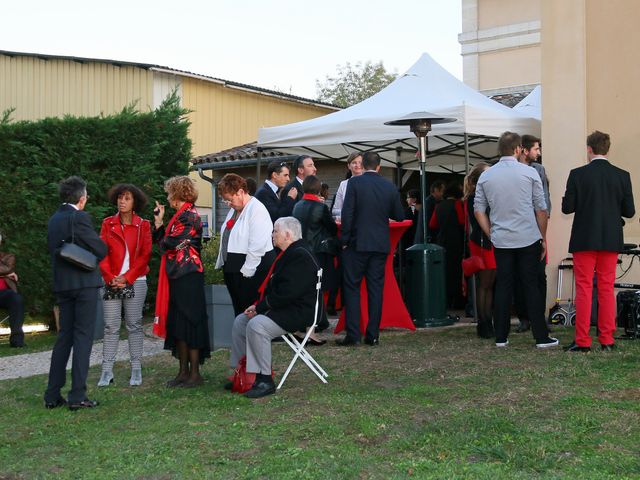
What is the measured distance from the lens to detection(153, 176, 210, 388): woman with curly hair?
7312 millimetres

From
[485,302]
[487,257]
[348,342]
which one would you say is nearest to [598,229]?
[487,257]

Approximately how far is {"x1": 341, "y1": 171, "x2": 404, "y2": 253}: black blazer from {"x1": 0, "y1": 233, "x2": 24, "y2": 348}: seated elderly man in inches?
178

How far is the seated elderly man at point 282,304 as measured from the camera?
6.86 meters

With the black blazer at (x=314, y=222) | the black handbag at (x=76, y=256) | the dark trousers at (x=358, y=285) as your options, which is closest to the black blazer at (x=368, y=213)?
the dark trousers at (x=358, y=285)

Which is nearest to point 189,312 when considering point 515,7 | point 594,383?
point 594,383

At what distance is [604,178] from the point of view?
8.18m

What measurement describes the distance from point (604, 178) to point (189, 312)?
383 cm

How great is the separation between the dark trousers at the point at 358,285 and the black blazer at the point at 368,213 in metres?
0.12

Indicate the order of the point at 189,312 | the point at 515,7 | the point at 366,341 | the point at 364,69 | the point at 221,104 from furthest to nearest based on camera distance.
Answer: the point at 364,69 → the point at 515,7 → the point at 221,104 → the point at 366,341 → the point at 189,312

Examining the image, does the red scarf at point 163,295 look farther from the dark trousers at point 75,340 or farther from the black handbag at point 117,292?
the dark trousers at point 75,340

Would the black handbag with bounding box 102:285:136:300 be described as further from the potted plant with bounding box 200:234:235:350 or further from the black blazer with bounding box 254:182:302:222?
the black blazer with bounding box 254:182:302:222

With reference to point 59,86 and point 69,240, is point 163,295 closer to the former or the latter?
point 69,240

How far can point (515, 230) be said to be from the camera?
28.1 ft

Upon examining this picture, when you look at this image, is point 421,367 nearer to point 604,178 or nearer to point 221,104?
point 604,178
